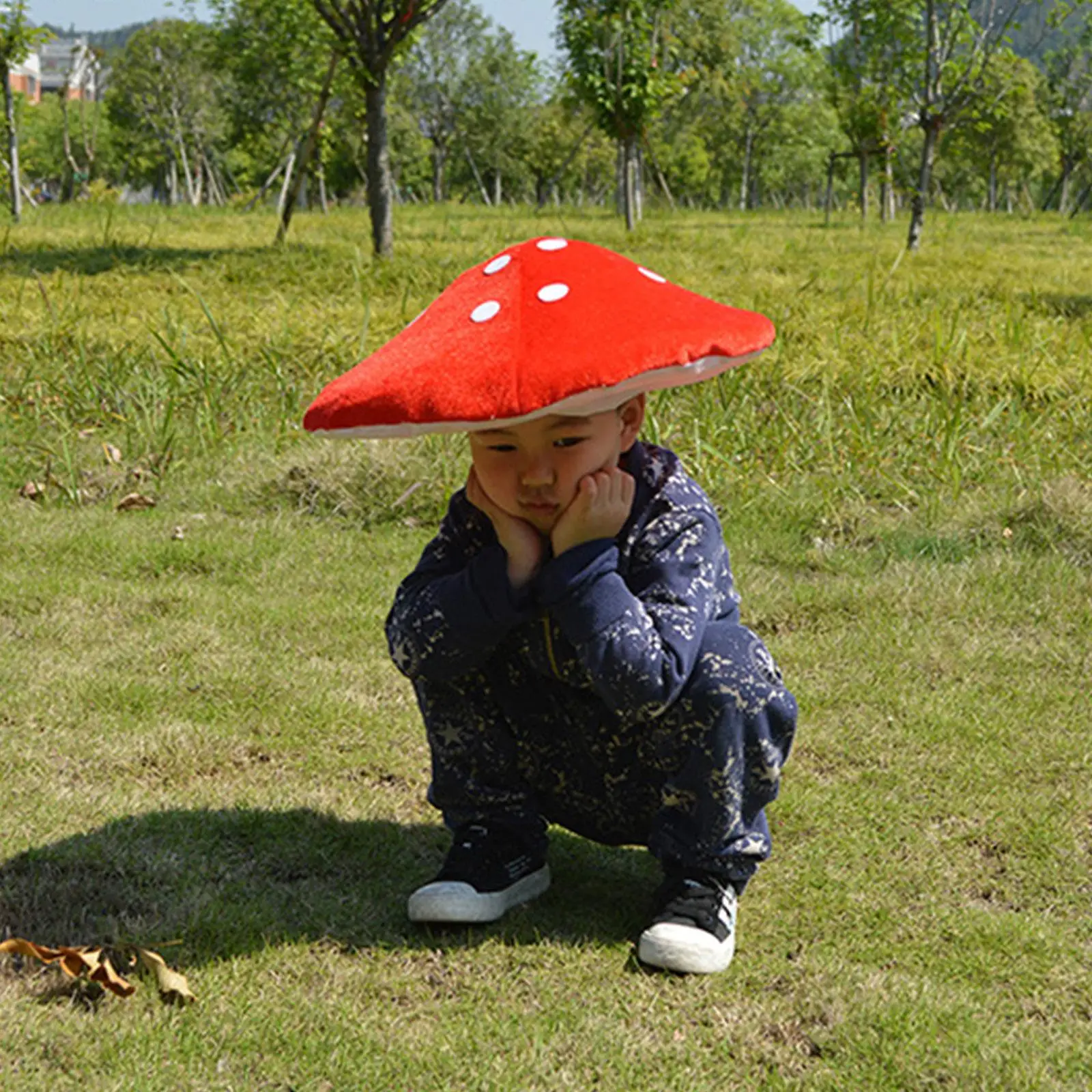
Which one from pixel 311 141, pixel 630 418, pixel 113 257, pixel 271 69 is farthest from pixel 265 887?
pixel 271 69

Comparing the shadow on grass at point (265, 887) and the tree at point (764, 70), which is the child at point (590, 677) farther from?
the tree at point (764, 70)

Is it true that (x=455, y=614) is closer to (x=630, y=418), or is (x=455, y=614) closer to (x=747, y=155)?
(x=630, y=418)

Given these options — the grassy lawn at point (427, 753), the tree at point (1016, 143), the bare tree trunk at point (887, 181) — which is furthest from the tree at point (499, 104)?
the grassy lawn at point (427, 753)

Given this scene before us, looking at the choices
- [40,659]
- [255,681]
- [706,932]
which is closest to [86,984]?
[706,932]

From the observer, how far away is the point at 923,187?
1606 centimetres

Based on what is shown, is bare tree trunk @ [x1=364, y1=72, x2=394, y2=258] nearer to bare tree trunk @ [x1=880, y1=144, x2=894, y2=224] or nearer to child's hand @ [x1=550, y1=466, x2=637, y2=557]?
bare tree trunk @ [x1=880, y1=144, x2=894, y2=224]

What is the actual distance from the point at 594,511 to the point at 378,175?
11.3m

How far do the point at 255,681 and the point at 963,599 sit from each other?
206cm

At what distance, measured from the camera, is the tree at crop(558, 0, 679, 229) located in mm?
19234

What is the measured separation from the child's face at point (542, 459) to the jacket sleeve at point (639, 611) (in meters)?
0.09

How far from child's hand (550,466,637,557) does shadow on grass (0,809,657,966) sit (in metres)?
0.70

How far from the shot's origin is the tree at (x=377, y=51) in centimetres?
1230

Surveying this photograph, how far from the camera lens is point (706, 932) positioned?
7.31ft

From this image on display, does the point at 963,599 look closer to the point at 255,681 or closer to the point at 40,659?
the point at 255,681
